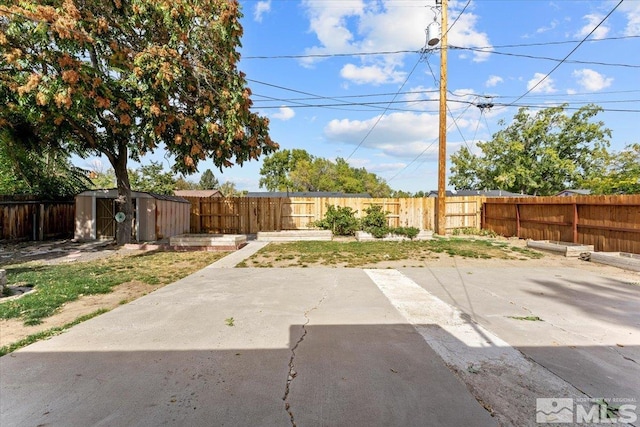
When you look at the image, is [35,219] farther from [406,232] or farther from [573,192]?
[573,192]

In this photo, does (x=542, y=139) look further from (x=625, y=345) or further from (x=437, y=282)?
(x=625, y=345)

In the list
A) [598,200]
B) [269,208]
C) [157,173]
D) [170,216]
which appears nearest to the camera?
[598,200]

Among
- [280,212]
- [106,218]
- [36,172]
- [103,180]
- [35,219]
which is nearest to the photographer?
[35,219]

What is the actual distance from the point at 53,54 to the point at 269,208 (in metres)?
10.3

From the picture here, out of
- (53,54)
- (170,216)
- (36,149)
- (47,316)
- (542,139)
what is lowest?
(47,316)

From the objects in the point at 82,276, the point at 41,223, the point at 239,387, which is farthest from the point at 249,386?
the point at 41,223

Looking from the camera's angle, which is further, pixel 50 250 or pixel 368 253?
pixel 50 250

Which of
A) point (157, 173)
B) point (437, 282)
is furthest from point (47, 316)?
point (157, 173)

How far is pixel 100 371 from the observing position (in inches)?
101

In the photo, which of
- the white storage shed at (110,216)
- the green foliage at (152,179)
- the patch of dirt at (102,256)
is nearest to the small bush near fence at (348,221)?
the patch of dirt at (102,256)

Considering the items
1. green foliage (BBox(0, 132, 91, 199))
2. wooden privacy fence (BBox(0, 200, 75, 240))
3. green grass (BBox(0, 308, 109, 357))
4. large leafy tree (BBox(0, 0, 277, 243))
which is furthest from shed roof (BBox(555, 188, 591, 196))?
wooden privacy fence (BBox(0, 200, 75, 240))

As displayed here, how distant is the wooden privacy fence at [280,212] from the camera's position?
16.2m

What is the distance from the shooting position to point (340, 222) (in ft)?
47.5

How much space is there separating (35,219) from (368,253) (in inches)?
534
